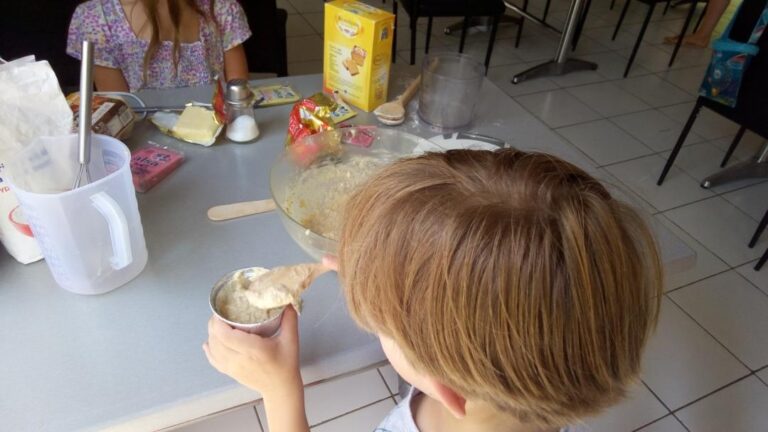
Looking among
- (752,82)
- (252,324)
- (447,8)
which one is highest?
(252,324)

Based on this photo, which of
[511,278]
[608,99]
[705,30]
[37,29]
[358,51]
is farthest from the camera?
[705,30]

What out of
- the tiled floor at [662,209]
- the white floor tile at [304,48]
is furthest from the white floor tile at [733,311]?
the white floor tile at [304,48]

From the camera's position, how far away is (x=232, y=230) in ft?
2.67

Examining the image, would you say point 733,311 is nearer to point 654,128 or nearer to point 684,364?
point 684,364

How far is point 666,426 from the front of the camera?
1444mm

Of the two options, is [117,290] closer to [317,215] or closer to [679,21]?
[317,215]

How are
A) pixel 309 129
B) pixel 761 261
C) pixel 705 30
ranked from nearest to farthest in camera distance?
pixel 309 129 < pixel 761 261 < pixel 705 30

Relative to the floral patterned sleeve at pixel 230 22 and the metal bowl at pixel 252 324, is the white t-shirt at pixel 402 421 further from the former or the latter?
the floral patterned sleeve at pixel 230 22

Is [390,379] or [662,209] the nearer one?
[390,379]

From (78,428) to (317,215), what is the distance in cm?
39

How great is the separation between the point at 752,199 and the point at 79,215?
100 inches

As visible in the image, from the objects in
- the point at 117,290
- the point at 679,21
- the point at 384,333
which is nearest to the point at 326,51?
the point at 117,290

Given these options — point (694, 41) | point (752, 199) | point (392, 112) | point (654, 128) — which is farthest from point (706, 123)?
point (392, 112)

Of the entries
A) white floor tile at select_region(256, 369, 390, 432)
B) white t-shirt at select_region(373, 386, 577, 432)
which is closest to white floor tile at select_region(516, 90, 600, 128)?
white floor tile at select_region(256, 369, 390, 432)
